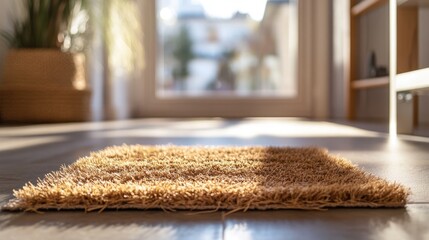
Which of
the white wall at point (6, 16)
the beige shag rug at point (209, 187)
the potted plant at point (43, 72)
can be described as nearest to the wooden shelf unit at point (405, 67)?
the beige shag rug at point (209, 187)

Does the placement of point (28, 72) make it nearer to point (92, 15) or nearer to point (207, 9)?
point (92, 15)

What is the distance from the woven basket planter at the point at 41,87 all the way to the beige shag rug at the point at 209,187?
6.67 ft

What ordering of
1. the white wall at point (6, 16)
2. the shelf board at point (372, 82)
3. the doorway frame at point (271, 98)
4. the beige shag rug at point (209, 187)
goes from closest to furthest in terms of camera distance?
1. the beige shag rug at point (209, 187)
2. the shelf board at point (372, 82)
3. the white wall at point (6, 16)
4. the doorway frame at point (271, 98)

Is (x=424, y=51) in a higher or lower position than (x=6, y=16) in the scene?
lower

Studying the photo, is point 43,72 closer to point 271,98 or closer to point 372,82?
point 271,98

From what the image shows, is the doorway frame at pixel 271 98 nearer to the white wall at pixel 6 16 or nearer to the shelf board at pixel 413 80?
the white wall at pixel 6 16

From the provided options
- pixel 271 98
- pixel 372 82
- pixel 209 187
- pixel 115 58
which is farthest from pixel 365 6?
pixel 209 187

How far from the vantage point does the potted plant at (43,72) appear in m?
2.89

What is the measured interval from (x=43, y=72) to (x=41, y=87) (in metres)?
0.08

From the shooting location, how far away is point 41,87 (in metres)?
2.91

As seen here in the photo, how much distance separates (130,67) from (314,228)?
2477 millimetres

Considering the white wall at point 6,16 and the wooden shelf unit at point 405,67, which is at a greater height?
the white wall at point 6,16

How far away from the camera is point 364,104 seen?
10.8 ft

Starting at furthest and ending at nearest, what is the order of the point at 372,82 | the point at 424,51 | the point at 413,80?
the point at 372,82 → the point at 424,51 → the point at 413,80
